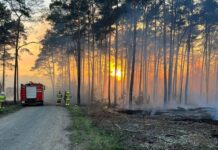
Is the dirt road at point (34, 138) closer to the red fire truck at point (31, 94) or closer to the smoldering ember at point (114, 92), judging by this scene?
the smoldering ember at point (114, 92)

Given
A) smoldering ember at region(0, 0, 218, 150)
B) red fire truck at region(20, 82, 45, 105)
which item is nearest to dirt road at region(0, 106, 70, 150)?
smoldering ember at region(0, 0, 218, 150)

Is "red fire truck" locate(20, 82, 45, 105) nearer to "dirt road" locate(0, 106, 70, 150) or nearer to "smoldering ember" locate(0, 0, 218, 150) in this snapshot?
"smoldering ember" locate(0, 0, 218, 150)

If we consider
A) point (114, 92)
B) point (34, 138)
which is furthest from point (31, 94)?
point (34, 138)

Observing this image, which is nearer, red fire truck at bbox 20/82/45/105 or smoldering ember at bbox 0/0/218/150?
smoldering ember at bbox 0/0/218/150

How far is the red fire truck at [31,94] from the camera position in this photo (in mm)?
44312

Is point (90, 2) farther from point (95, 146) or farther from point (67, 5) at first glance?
point (95, 146)

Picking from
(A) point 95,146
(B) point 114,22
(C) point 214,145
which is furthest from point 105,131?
(B) point 114,22

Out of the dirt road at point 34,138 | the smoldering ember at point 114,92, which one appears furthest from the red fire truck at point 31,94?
the dirt road at point 34,138

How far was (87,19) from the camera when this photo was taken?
48.0 meters

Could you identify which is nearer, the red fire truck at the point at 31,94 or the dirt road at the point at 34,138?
the dirt road at the point at 34,138

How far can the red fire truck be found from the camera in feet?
145

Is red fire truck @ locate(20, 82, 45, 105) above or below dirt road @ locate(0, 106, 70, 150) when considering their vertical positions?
above

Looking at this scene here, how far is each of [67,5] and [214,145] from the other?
34570mm

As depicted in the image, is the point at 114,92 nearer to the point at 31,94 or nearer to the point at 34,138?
the point at 31,94
